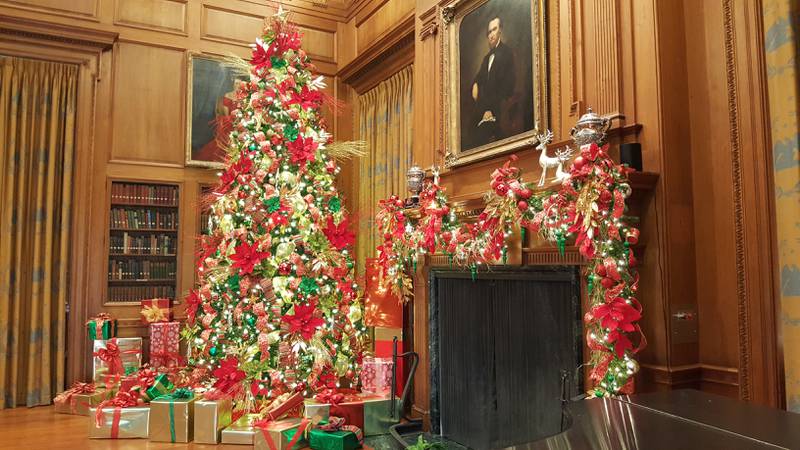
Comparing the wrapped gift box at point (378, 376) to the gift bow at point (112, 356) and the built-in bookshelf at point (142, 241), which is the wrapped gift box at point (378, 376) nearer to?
the gift bow at point (112, 356)

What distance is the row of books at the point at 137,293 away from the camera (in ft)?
18.2

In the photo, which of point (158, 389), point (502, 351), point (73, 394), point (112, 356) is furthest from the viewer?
point (112, 356)

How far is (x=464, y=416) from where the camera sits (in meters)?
3.75

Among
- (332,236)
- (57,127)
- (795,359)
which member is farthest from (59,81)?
(795,359)

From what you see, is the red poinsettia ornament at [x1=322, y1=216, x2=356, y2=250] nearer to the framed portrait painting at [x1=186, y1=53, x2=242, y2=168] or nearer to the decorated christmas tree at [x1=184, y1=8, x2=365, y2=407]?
the decorated christmas tree at [x1=184, y1=8, x2=365, y2=407]

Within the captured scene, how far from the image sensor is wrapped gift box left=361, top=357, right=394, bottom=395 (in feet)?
14.0

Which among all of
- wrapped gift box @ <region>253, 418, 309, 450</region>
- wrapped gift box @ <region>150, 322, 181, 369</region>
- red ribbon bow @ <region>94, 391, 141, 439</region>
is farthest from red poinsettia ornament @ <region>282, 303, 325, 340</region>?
wrapped gift box @ <region>150, 322, 181, 369</region>

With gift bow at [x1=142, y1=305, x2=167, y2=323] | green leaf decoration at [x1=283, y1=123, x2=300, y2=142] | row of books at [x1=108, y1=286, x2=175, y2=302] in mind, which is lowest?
gift bow at [x1=142, y1=305, x2=167, y2=323]

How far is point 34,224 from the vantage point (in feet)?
17.2

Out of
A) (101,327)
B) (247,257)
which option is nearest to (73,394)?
(101,327)

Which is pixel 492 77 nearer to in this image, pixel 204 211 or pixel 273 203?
pixel 273 203

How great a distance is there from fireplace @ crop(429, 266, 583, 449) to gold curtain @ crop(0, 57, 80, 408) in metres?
3.68

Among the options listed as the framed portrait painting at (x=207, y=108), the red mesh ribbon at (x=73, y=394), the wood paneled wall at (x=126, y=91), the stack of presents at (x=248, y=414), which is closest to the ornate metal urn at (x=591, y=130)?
the stack of presents at (x=248, y=414)

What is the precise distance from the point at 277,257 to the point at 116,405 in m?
1.58
